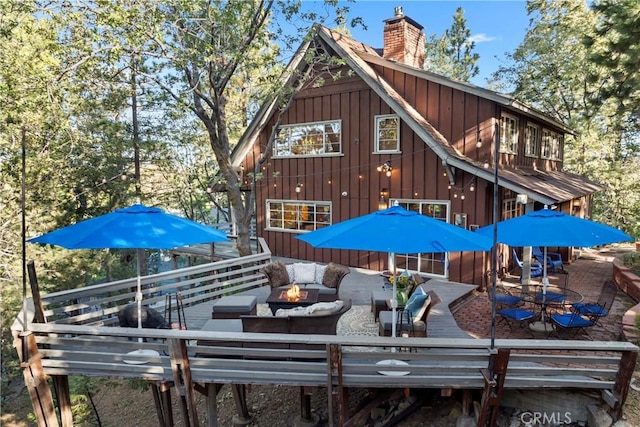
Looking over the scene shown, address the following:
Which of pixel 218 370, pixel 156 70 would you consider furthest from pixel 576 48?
pixel 218 370

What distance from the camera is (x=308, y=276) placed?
801cm

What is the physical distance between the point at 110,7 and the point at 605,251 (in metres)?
17.2

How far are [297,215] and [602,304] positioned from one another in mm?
8291

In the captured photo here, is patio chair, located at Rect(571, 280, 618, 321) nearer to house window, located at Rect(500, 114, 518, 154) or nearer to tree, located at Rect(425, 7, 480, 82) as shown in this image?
house window, located at Rect(500, 114, 518, 154)

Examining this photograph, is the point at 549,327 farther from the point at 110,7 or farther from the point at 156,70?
the point at 156,70

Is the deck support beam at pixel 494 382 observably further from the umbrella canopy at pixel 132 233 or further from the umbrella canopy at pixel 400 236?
the umbrella canopy at pixel 132 233

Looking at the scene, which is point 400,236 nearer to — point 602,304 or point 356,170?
point 602,304

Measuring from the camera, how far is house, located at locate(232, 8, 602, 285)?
353 inches

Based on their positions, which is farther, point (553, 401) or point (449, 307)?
point (449, 307)

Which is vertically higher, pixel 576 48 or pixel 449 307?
pixel 576 48

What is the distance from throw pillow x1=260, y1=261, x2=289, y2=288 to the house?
11.9ft

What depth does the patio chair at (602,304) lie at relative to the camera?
223 inches

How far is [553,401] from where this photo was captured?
437 cm

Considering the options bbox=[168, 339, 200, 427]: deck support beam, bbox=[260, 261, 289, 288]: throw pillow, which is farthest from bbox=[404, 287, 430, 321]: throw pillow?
bbox=[260, 261, 289, 288]: throw pillow
